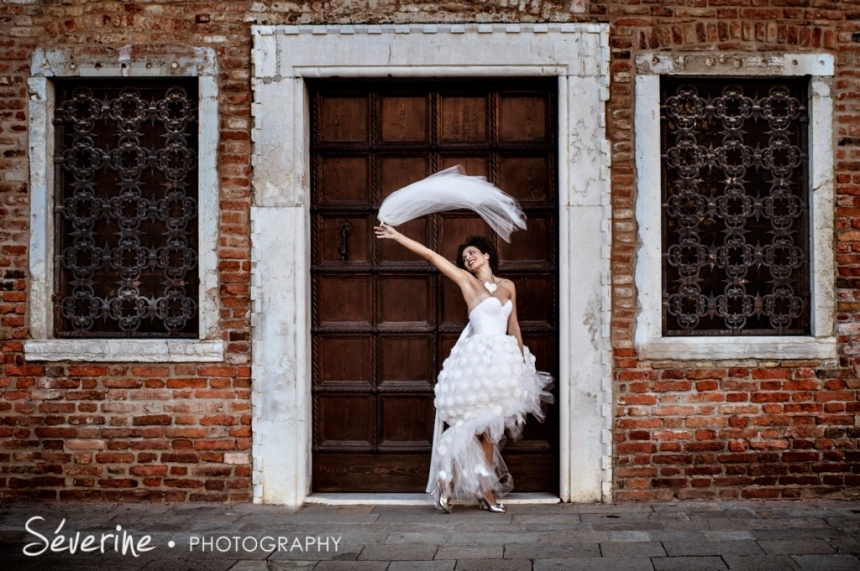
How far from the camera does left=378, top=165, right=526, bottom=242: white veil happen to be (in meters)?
6.68

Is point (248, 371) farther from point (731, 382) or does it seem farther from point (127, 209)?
point (731, 382)

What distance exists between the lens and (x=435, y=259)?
20.9ft

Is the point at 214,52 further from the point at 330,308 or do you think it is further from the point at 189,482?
the point at 189,482

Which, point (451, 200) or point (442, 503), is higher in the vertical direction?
point (451, 200)

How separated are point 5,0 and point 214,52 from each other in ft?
5.23

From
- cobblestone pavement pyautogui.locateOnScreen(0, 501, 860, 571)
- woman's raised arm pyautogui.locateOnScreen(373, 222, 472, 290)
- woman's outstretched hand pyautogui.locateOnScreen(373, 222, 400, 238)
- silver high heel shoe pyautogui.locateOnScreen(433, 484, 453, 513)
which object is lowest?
cobblestone pavement pyautogui.locateOnScreen(0, 501, 860, 571)

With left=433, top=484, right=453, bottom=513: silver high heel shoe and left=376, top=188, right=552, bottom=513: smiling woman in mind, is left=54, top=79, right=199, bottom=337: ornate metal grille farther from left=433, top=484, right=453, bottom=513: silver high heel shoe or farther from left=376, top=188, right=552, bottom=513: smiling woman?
left=433, top=484, right=453, bottom=513: silver high heel shoe

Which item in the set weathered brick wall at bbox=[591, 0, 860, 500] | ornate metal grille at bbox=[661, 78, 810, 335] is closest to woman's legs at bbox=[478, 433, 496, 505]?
weathered brick wall at bbox=[591, 0, 860, 500]

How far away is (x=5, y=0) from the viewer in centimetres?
682

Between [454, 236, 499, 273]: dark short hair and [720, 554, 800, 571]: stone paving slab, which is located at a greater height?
[454, 236, 499, 273]: dark short hair

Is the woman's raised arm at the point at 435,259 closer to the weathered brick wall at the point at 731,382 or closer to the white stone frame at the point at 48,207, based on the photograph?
the weathered brick wall at the point at 731,382

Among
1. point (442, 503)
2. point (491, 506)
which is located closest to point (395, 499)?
point (442, 503)

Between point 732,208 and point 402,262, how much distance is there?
245 centimetres

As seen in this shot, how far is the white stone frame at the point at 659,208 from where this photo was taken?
263 inches
